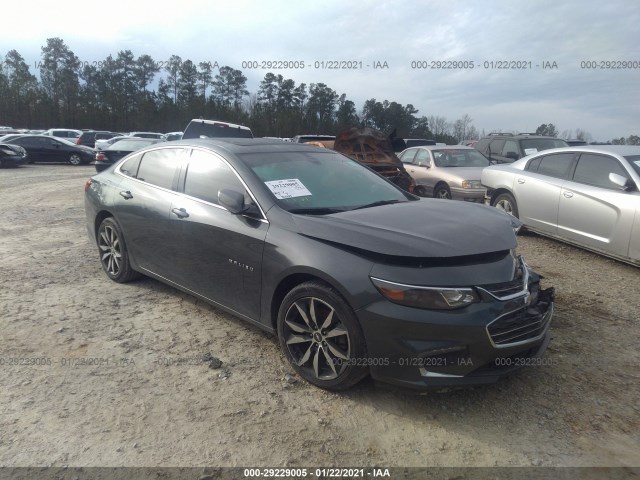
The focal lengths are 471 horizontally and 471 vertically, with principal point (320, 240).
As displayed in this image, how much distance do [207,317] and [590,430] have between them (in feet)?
9.76

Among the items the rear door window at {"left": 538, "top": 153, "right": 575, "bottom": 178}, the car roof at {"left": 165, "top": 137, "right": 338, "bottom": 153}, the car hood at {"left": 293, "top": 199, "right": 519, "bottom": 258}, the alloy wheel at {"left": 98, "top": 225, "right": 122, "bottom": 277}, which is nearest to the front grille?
the car hood at {"left": 293, "top": 199, "right": 519, "bottom": 258}

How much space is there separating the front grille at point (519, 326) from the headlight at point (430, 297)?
8.5 inches

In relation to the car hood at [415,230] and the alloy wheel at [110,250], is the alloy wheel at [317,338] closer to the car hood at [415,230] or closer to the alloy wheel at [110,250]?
the car hood at [415,230]

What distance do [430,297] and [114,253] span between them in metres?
3.63

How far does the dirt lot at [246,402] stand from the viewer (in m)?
2.51

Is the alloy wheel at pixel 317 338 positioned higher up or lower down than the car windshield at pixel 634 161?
lower down

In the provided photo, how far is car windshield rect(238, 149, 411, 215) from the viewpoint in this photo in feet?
11.6

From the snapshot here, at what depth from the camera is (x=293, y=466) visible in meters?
2.41

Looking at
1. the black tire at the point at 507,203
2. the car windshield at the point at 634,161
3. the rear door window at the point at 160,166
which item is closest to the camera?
the rear door window at the point at 160,166

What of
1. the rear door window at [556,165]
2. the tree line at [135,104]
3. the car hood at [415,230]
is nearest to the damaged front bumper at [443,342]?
the car hood at [415,230]

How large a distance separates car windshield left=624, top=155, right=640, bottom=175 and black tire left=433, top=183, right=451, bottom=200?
4667mm

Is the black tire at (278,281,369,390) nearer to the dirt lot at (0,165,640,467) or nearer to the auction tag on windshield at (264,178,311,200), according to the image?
the dirt lot at (0,165,640,467)

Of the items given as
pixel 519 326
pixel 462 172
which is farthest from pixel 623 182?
pixel 462 172

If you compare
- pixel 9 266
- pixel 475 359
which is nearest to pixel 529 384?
pixel 475 359
